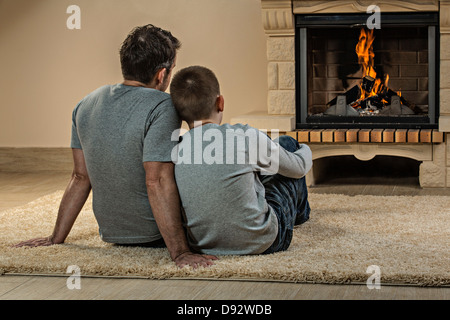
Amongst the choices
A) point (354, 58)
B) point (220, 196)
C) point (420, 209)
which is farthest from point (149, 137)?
point (354, 58)

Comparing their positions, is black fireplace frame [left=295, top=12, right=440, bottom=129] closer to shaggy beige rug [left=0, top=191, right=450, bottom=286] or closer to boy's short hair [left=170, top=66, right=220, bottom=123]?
shaggy beige rug [left=0, top=191, right=450, bottom=286]

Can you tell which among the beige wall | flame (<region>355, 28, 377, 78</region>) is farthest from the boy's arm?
the beige wall

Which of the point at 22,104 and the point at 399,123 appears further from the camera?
the point at 22,104

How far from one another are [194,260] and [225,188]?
0.82ft

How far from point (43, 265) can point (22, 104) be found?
9.10ft

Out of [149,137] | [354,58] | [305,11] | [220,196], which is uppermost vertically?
[305,11]

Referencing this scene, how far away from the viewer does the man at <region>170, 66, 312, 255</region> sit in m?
2.08

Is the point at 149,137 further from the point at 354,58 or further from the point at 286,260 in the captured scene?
the point at 354,58

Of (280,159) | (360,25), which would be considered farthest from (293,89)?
(280,159)

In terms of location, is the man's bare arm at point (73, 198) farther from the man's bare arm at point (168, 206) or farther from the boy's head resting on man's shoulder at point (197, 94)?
the boy's head resting on man's shoulder at point (197, 94)

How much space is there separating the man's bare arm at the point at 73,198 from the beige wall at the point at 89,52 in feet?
7.00

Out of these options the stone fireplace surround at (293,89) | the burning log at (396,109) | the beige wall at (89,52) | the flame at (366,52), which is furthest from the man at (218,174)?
the beige wall at (89,52)

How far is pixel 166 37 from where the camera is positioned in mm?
2258

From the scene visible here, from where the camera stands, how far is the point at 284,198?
2.39 meters
